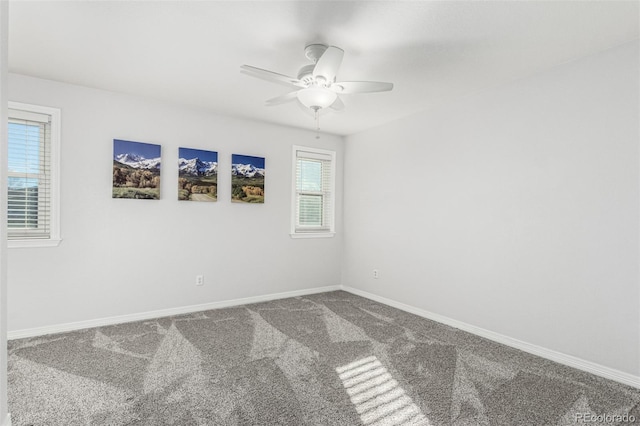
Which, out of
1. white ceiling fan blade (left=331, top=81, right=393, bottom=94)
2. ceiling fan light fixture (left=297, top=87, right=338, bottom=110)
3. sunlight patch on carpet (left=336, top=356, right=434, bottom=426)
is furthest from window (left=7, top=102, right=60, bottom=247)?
sunlight patch on carpet (left=336, top=356, right=434, bottom=426)

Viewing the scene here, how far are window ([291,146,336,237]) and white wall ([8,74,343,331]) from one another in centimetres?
15

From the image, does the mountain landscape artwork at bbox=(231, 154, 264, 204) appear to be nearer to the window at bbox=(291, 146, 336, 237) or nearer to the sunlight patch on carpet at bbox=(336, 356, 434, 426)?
the window at bbox=(291, 146, 336, 237)

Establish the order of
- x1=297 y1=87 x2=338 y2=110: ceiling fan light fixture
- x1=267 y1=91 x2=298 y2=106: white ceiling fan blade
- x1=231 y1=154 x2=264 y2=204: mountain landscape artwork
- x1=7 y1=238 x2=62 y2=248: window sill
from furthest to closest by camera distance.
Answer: x1=231 y1=154 x2=264 y2=204: mountain landscape artwork, x1=7 y1=238 x2=62 y2=248: window sill, x1=267 y1=91 x2=298 y2=106: white ceiling fan blade, x1=297 y1=87 x2=338 y2=110: ceiling fan light fixture

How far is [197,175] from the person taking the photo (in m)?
4.07

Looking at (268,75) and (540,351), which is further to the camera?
(540,351)

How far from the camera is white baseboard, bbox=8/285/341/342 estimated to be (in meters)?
3.20

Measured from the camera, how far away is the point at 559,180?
2.81 metres

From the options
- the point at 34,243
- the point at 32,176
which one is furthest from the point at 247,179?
the point at 34,243

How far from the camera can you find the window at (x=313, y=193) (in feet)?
16.3

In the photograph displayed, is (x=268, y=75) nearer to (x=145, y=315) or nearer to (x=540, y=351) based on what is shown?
(x=145, y=315)

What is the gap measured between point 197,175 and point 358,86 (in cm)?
245

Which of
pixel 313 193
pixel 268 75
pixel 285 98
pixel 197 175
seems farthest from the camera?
pixel 313 193

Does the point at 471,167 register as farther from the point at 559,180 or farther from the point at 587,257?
the point at 587,257

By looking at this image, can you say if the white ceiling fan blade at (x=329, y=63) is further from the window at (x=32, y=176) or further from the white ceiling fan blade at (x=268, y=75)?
the window at (x=32, y=176)
